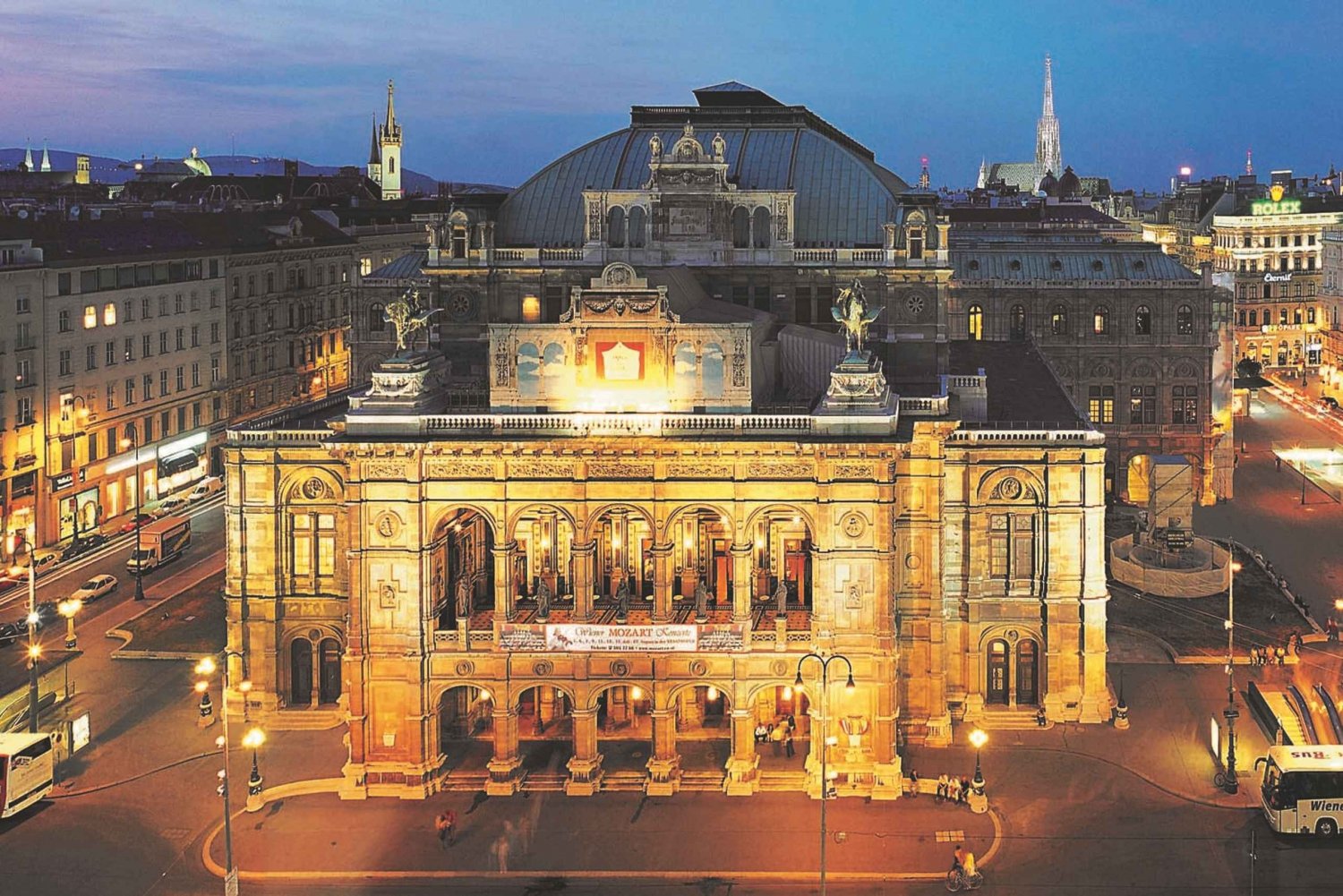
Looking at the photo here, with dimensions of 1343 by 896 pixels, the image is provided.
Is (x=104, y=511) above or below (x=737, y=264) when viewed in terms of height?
below

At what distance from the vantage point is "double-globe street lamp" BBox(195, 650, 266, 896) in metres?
60.2

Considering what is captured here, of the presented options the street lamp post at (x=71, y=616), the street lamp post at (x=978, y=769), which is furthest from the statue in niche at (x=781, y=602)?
the street lamp post at (x=71, y=616)

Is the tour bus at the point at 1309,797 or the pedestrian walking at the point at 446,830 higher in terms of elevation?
the tour bus at the point at 1309,797

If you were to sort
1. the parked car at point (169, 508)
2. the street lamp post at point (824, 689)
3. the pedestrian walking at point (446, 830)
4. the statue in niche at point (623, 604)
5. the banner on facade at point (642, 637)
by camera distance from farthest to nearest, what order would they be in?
the parked car at point (169, 508) → the statue in niche at point (623, 604) → the banner on facade at point (642, 637) → the street lamp post at point (824, 689) → the pedestrian walking at point (446, 830)

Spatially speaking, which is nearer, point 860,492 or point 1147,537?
point 860,492

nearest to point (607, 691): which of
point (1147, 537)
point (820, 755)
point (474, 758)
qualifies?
point (474, 758)

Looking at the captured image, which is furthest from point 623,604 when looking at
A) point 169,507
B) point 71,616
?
point 169,507

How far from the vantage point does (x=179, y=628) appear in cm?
9450

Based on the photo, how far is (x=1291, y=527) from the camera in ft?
406

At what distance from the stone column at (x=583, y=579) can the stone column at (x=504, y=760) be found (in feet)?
17.0

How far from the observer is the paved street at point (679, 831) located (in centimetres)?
6219

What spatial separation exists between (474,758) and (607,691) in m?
7.76

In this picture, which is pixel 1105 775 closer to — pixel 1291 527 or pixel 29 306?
pixel 1291 527

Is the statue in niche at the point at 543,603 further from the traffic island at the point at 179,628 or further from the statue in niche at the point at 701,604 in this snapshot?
the traffic island at the point at 179,628
